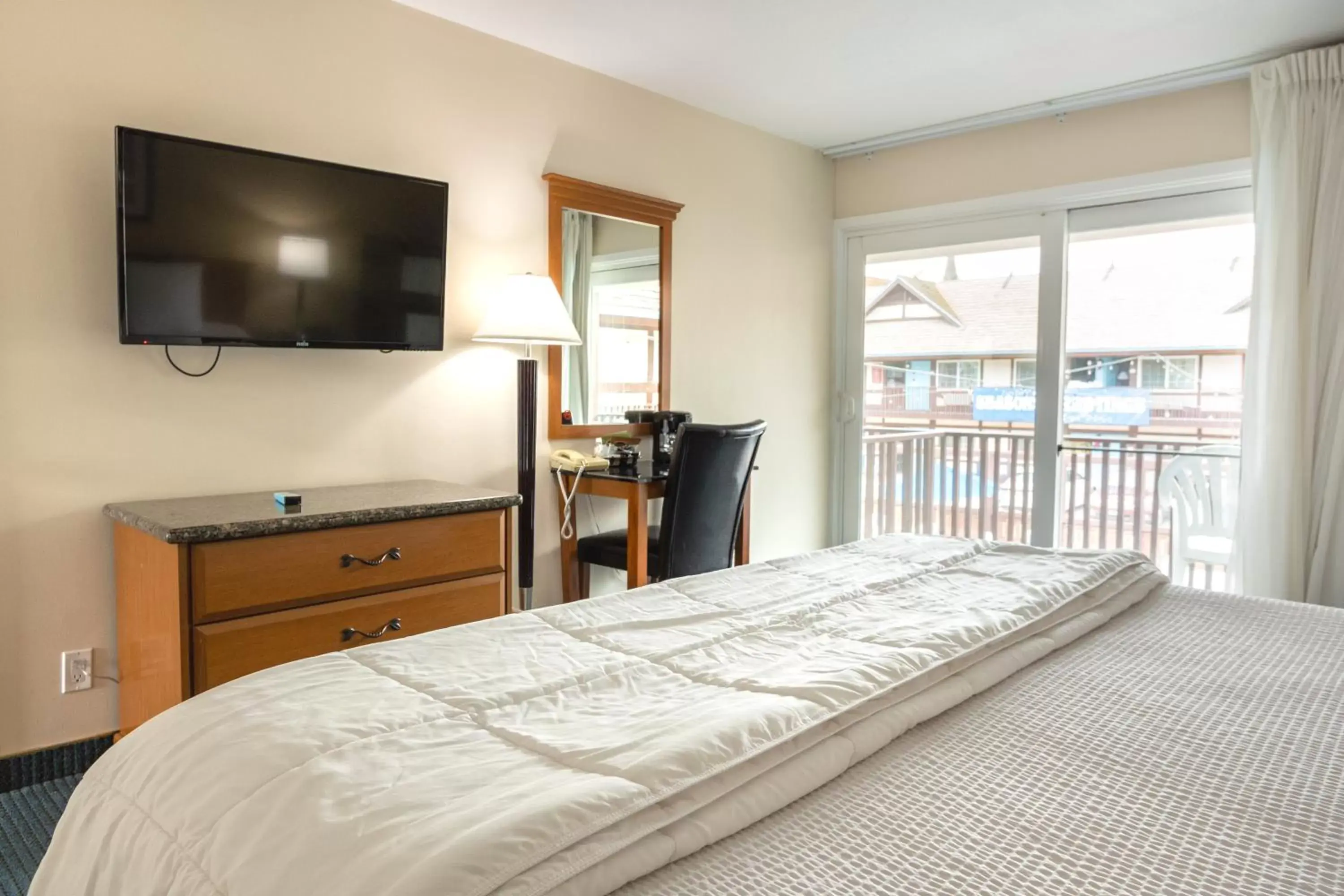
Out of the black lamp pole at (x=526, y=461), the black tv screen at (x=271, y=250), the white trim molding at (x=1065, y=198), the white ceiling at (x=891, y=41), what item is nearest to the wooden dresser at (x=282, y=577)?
the black lamp pole at (x=526, y=461)

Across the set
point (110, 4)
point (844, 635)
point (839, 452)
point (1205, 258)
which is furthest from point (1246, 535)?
point (110, 4)

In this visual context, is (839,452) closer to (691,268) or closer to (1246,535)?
(691,268)

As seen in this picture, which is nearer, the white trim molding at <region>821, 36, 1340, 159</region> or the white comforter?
the white comforter

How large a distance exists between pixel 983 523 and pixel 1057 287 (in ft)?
4.19

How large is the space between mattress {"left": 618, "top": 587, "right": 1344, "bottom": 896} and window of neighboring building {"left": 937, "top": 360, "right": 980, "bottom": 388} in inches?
123

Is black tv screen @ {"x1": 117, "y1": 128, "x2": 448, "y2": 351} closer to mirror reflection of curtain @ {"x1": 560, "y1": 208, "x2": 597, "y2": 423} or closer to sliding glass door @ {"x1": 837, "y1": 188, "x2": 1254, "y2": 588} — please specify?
mirror reflection of curtain @ {"x1": 560, "y1": 208, "x2": 597, "y2": 423}

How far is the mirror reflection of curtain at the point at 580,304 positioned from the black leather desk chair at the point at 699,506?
1.74 feet

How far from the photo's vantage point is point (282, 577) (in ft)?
6.93

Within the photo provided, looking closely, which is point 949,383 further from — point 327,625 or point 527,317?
point 327,625

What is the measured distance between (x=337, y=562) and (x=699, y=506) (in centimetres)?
135

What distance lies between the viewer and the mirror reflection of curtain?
3418 millimetres

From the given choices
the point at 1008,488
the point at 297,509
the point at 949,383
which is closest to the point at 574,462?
the point at 297,509

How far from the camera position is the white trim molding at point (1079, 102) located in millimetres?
3355

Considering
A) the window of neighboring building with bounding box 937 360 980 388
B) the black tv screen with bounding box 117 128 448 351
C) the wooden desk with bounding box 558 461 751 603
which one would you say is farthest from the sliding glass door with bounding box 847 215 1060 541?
the black tv screen with bounding box 117 128 448 351
